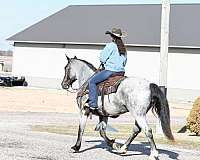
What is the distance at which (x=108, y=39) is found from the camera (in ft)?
161

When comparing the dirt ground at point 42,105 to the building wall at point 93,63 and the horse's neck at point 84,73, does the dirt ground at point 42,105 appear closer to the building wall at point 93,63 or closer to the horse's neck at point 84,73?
the building wall at point 93,63

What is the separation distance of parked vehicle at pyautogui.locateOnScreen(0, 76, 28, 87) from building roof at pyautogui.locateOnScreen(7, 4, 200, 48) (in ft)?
13.3

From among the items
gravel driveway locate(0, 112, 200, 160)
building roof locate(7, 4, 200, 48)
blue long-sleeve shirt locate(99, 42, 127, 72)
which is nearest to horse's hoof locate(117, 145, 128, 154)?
gravel driveway locate(0, 112, 200, 160)

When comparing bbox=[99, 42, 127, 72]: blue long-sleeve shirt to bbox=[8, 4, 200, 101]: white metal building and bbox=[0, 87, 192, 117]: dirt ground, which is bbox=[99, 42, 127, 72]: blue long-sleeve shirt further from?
bbox=[8, 4, 200, 101]: white metal building

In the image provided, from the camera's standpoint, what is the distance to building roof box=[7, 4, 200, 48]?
47094 millimetres

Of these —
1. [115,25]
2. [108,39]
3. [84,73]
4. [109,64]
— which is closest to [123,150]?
[109,64]

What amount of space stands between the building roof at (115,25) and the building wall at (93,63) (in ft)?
3.21

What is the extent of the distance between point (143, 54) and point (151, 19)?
4.88 m

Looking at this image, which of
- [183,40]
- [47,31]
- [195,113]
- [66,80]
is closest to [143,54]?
[183,40]

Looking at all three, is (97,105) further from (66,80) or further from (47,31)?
(47,31)

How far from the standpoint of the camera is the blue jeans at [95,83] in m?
11.4

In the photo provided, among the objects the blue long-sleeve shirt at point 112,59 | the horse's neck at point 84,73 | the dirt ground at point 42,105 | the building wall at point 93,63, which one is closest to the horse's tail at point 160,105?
the blue long-sleeve shirt at point 112,59

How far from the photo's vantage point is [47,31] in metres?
56.0

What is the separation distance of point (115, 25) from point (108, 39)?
3.16 meters
